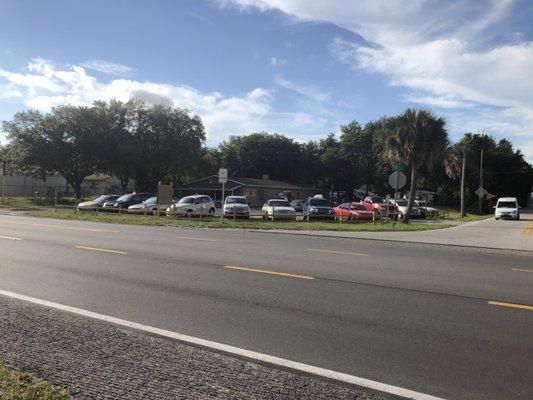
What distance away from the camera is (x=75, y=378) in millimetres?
4348

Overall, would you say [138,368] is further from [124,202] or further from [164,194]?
[124,202]

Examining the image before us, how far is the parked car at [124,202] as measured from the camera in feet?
116

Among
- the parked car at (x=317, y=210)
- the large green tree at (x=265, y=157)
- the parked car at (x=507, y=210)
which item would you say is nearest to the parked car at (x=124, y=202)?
the parked car at (x=317, y=210)

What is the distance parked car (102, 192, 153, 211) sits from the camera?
35231mm

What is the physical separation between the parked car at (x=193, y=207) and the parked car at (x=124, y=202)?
471 centimetres

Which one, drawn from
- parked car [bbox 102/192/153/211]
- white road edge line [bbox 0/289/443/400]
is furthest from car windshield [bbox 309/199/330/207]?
white road edge line [bbox 0/289/443/400]

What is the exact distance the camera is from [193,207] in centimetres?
3166

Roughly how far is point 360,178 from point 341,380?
72553 millimetres

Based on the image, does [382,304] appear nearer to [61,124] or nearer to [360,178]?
[61,124]

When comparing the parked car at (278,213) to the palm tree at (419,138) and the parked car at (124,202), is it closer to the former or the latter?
the palm tree at (419,138)

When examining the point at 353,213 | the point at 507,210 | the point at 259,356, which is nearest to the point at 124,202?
the point at 353,213

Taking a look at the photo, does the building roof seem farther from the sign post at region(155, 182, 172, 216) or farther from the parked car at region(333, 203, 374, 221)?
the parked car at region(333, 203, 374, 221)

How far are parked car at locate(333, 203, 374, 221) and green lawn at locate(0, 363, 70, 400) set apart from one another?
2859 cm

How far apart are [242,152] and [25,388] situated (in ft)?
256
